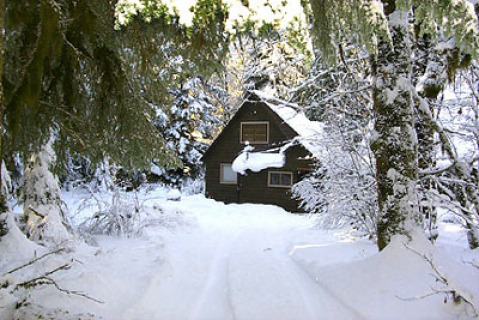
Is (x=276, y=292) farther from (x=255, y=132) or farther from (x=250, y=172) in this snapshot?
(x=255, y=132)

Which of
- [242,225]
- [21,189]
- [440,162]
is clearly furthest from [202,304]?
[242,225]

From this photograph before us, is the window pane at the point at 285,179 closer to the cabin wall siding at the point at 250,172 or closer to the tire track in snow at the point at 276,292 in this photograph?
the cabin wall siding at the point at 250,172

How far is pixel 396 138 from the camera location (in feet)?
15.9

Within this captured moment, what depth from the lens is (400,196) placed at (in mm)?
4773

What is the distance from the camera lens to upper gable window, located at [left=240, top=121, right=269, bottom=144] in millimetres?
19219

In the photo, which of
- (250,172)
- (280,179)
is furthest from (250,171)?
(280,179)

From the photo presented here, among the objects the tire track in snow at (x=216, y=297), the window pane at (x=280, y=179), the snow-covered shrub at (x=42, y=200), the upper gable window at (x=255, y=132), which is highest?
the upper gable window at (x=255, y=132)

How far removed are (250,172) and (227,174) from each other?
5.92 feet

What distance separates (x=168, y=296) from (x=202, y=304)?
519 mm

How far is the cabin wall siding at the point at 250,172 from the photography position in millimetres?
17969

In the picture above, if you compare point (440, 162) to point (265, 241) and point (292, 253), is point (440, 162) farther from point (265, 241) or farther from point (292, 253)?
point (265, 241)

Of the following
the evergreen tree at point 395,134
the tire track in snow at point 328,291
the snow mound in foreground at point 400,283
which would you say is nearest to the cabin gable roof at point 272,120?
the tire track in snow at point 328,291

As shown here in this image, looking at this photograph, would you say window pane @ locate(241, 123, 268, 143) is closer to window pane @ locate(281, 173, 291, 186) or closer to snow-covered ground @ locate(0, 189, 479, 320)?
window pane @ locate(281, 173, 291, 186)

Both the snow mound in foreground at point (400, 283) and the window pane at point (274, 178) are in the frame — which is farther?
the window pane at point (274, 178)
